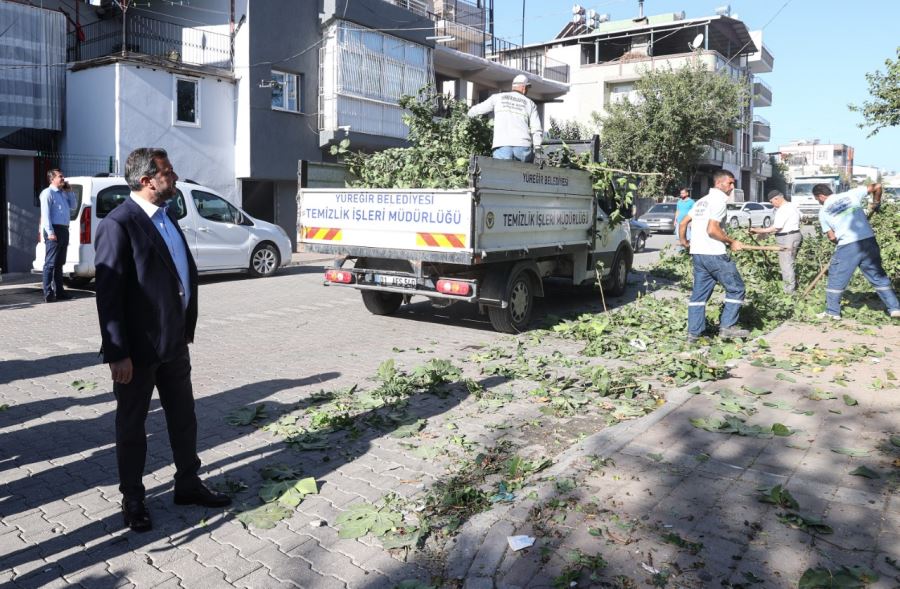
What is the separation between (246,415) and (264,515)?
1823 mm

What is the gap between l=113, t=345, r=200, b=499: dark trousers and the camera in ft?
12.3

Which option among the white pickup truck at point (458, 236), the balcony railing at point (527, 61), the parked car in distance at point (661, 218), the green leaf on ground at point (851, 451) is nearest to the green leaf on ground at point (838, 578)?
the green leaf on ground at point (851, 451)

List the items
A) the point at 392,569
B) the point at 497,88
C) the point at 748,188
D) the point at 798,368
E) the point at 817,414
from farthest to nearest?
the point at 748,188
the point at 497,88
the point at 798,368
the point at 817,414
the point at 392,569

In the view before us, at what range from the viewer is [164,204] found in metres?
3.93

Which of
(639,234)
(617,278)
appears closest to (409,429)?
(617,278)

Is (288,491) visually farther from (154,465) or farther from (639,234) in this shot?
(639,234)

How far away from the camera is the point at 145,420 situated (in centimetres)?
389

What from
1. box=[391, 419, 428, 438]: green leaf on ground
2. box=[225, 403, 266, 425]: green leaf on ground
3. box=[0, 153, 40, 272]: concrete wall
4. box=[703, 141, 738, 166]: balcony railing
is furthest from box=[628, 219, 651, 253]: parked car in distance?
box=[703, 141, 738, 166]: balcony railing

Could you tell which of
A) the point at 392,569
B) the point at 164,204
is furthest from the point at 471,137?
the point at 392,569

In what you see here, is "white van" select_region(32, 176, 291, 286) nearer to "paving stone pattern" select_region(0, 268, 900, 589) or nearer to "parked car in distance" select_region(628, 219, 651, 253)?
"paving stone pattern" select_region(0, 268, 900, 589)

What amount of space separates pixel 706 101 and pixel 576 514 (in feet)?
125

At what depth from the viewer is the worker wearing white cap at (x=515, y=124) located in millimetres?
9548

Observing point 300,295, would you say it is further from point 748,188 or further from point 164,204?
point 748,188

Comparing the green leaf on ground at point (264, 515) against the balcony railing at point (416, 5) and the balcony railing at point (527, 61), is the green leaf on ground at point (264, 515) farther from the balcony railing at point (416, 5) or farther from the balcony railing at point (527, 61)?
the balcony railing at point (527, 61)
